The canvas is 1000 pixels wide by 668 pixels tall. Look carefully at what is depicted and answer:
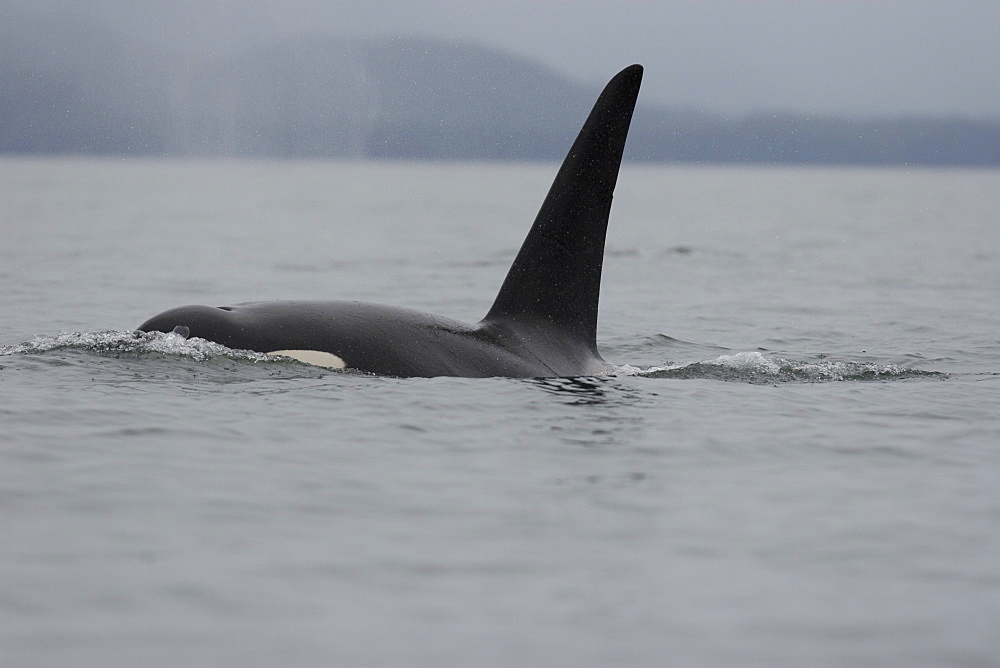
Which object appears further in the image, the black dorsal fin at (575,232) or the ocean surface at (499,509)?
the black dorsal fin at (575,232)

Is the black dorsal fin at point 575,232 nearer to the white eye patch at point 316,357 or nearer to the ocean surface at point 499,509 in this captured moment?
the ocean surface at point 499,509

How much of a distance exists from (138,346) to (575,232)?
3.62m

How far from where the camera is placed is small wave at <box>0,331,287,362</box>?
31.4ft

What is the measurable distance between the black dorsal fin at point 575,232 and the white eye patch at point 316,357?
5.04 feet

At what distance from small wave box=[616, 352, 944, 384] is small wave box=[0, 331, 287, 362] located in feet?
11.7

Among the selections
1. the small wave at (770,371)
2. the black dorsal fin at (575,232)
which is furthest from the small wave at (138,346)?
the small wave at (770,371)

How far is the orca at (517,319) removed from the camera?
9695mm

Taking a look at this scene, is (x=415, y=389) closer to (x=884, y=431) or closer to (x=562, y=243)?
(x=562, y=243)

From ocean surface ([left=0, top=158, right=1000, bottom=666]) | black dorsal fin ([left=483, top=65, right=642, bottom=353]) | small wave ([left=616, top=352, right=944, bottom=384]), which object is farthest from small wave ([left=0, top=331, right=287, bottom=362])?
small wave ([left=616, top=352, right=944, bottom=384])

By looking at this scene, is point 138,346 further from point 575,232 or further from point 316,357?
point 575,232

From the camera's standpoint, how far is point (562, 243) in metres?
10.5

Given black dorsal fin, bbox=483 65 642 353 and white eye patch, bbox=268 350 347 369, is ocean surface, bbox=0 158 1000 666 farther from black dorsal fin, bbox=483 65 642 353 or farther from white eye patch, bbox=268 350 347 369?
black dorsal fin, bbox=483 65 642 353

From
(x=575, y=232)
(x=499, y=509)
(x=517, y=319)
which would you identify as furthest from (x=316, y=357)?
(x=499, y=509)

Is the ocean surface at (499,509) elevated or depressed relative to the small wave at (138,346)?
depressed
